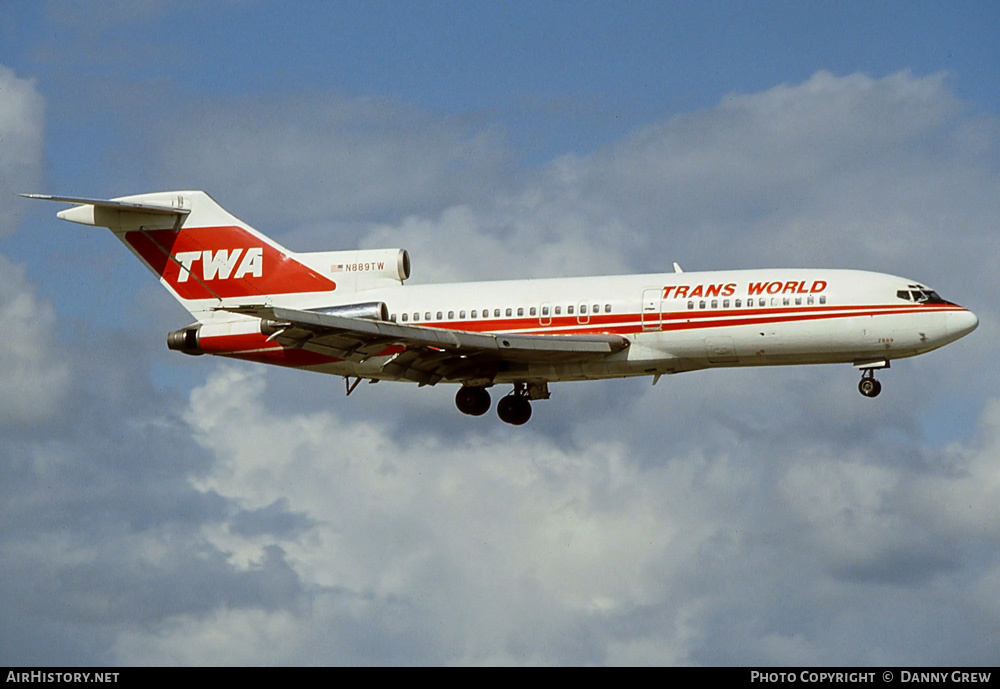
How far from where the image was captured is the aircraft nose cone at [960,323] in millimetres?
43938

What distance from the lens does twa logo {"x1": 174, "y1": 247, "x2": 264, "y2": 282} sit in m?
51.3

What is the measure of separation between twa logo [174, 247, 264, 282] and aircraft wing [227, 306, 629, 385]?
20.6 feet

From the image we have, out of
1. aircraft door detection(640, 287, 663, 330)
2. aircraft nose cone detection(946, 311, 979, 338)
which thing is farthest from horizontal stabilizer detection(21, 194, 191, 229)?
aircraft nose cone detection(946, 311, 979, 338)

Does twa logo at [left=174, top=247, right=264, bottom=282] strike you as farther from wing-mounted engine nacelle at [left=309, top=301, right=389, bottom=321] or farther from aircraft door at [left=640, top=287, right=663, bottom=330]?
aircraft door at [left=640, top=287, right=663, bottom=330]

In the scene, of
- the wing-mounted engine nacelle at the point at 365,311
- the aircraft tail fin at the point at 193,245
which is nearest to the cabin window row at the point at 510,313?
the wing-mounted engine nacelle at the point at 365,311

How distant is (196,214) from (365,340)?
10398 millimetres

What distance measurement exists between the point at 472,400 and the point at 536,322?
450 cm

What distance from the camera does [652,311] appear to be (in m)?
44.9

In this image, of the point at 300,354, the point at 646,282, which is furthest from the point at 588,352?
the point at 300,354

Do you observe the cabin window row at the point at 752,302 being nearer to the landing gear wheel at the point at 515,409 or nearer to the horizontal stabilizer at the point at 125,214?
the landing gear wheel at the point at 515,409

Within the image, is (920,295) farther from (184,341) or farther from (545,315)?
(184,341)

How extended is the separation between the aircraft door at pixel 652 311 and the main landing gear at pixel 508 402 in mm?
5419
